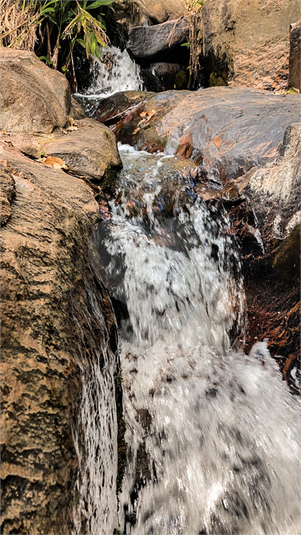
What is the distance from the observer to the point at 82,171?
2.69 metres

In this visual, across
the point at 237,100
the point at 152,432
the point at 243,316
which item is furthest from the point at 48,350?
the point at 237,100

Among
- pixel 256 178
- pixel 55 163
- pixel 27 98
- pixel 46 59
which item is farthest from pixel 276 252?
pixel 46 59

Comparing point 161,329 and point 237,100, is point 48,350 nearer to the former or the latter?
point 161,329

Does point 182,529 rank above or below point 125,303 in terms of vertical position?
below

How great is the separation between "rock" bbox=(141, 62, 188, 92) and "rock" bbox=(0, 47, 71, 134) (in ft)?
10.7

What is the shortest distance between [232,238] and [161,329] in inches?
39.5

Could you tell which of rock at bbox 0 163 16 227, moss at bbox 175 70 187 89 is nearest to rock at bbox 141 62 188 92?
moss at bbox 175 70 187 89

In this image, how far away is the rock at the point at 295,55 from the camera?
4.33 m

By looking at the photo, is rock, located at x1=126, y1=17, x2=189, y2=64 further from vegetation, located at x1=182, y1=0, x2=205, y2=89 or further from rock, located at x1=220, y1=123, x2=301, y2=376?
rock, located at x1=220, y1=123, x2=301, y2=376

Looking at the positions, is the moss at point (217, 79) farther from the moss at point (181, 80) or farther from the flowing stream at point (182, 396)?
the flowing stream at point (182, 396)

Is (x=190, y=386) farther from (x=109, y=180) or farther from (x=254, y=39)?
(x=254, y=39)

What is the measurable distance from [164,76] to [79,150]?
14.6ft

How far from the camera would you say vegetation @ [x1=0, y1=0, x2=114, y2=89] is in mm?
4676

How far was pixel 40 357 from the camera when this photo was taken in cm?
97
